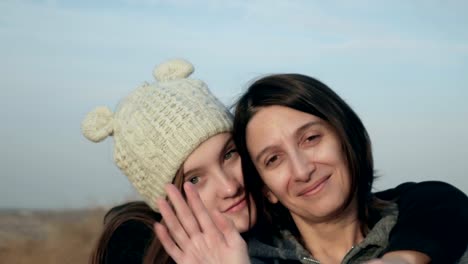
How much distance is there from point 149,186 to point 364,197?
3.96 feet

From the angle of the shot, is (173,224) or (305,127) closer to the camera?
(173,224)

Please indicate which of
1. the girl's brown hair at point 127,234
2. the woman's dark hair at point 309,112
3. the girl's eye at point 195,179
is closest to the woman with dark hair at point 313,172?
the woman's dark hair at point 309,112

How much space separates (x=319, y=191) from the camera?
9.68 feet

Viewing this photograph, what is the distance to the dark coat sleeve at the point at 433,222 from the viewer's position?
271 cm

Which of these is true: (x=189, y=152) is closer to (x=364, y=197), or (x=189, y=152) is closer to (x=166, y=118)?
(x=166, y=118)

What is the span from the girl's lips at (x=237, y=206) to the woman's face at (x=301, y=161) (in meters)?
0.27

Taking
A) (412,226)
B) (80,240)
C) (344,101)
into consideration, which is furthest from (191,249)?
(80,240)

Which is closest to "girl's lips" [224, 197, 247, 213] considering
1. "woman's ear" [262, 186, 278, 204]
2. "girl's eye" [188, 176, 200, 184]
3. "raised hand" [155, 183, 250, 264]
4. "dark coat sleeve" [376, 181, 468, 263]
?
"woman's ear" [262, 186, 278, 204]

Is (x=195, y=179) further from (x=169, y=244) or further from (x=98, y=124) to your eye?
Result: (x=169, y=244)

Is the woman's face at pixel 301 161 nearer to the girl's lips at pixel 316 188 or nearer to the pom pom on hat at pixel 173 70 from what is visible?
the girl's lips at pixel 316 188

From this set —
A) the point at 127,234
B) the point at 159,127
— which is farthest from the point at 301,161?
the point at 127,234

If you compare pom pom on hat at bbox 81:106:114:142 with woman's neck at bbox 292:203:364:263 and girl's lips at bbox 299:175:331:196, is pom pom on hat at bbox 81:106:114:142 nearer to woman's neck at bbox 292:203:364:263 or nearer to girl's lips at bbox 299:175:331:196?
woman's neck at bbox 292:203:364:263

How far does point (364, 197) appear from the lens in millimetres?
3264

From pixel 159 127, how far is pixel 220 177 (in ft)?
1.70
